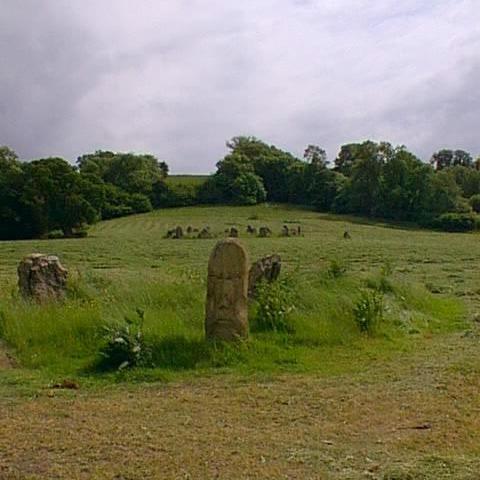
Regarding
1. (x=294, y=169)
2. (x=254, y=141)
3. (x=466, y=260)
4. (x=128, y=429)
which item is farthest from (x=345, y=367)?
(x=254, y=141)

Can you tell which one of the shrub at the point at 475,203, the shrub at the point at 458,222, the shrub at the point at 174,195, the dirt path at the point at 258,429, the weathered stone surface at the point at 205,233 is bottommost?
the dirt path at the point at 258,429

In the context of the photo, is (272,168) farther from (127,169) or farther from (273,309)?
(273,309)

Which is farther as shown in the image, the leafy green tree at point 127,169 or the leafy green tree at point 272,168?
the leafy green tree at point 272,168

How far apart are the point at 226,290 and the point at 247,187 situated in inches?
3241

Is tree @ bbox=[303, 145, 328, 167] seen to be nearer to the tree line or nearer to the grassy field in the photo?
the tree line

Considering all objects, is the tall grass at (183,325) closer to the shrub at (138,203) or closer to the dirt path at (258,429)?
the dirt path at (258,429)

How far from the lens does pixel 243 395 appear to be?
9.26 meters

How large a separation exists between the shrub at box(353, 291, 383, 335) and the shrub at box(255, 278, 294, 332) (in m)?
1.18

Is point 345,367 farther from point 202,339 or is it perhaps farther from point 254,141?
point 254,141

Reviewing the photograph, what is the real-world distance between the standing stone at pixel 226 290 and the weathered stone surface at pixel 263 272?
97.6 inches

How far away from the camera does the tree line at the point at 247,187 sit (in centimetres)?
6481

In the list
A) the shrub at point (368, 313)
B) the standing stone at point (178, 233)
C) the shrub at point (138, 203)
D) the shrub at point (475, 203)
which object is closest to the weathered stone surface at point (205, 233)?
the standing stone at point (178, 233)

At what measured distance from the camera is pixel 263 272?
14602 mm

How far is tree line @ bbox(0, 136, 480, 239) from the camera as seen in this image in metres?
64.8
